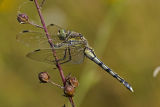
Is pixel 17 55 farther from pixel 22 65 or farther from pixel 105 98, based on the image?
pixel 105 98

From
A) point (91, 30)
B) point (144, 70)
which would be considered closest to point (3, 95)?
point (91, 30)

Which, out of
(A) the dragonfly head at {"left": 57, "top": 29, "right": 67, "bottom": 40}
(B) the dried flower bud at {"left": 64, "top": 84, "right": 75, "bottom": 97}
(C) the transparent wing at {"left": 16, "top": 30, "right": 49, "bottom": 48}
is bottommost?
(B) the dried flower bud at {"left": 64, "top": 84, "right": 75, "bottom": 97}

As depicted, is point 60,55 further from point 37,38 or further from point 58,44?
point 37,38

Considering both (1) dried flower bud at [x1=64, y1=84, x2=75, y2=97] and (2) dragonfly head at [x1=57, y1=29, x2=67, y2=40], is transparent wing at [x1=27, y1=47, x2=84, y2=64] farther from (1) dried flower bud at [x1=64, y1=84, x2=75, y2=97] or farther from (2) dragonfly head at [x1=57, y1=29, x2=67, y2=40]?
(1) dried flower bud at [x1=64, y1=84, x2=75, y2=97]

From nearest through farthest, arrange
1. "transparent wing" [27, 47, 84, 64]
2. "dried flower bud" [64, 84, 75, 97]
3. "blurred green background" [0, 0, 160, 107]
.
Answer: "dried flower bud" [64, 84, 75, 97] → "transparent wing" [27, 47, 84, 64] → "blurred green background" [0, 0, 160, 107]

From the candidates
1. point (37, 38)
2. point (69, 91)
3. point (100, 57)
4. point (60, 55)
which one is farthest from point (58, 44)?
point (100, 57)

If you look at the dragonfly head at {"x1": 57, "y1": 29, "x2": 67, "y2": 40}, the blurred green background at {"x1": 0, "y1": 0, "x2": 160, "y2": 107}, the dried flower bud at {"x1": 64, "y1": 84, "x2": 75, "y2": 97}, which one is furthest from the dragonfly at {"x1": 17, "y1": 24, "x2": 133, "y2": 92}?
the blurred green background at {"x1": 0, "y1": 0, "x2": 160, "y2": 107}
